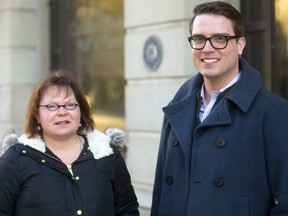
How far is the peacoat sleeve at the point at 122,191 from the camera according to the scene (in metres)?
3.25

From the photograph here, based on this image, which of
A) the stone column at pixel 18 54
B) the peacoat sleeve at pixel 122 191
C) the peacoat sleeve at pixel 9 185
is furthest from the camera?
the stone column at pixel 18 54

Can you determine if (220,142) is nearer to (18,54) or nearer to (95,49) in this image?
(95,49)

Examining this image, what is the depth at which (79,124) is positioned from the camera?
3.32 meters

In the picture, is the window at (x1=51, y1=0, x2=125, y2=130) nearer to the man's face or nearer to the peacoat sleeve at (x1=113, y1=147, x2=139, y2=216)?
the peacoat sleeve at (x1=113, y1=147, x2=139, y2=216)

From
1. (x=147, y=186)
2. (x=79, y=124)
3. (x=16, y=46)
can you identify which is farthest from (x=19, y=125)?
(x=79, y=124)

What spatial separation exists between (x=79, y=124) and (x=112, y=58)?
4746 millimetres

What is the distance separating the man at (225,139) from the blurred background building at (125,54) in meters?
2.89

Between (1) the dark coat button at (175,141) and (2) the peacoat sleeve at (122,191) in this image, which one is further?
(2) the peacoat sleeve at (122,191)

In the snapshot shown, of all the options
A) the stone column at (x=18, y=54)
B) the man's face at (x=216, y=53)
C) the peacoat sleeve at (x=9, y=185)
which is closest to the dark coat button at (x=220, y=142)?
the man's face at (x=216, y=53)

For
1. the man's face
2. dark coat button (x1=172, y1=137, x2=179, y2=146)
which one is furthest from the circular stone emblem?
the man's face

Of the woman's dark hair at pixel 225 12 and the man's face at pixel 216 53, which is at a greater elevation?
the woman's dark hair at pixel 225 12

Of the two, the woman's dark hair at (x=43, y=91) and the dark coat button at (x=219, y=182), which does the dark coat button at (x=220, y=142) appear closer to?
the dark coat button at (x=219, y=182)

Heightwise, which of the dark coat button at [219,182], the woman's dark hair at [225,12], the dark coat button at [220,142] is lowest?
the dark coat button at [219,182]

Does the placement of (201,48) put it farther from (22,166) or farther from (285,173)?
(22,166)
